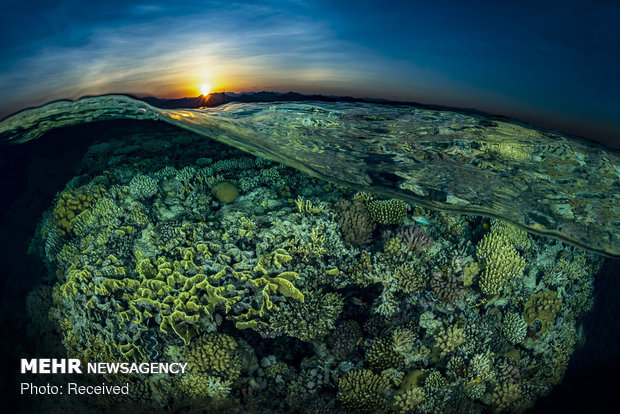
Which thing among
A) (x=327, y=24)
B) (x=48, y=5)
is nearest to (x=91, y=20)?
(x=48, y=5)

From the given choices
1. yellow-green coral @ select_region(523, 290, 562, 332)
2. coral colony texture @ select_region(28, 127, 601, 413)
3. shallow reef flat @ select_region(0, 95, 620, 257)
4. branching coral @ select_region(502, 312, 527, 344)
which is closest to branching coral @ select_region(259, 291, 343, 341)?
coral colony texture @ select_region(28, 127, 601, 413)

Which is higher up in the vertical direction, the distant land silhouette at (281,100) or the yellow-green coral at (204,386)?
the distant land silhouette at (281,100)

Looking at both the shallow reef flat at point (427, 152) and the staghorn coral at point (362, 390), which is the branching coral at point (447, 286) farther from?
the staghorn coral at point (362, 390)

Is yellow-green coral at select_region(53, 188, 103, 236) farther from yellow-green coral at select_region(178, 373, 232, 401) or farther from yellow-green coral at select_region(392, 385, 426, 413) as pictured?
yellow-green coral at select_region(392, 385, 426, 413)

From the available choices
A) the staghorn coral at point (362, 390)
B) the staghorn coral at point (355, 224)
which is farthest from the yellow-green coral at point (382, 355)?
the staghorn coral at point (355, 224)

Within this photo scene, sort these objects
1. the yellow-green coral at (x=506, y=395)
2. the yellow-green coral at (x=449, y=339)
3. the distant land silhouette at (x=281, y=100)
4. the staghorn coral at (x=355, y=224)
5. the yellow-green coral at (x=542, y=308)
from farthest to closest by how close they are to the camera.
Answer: the yellow-green coral at (x=542, y=308) → the yellow-green coral at (x=506, y=395) → the staghorn coral at (x=355, y=224) → the yellow-green coral at (x=449, y=339) → the distant land silhouette at (x=281, y=100)

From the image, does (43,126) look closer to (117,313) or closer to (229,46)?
(117,313)
